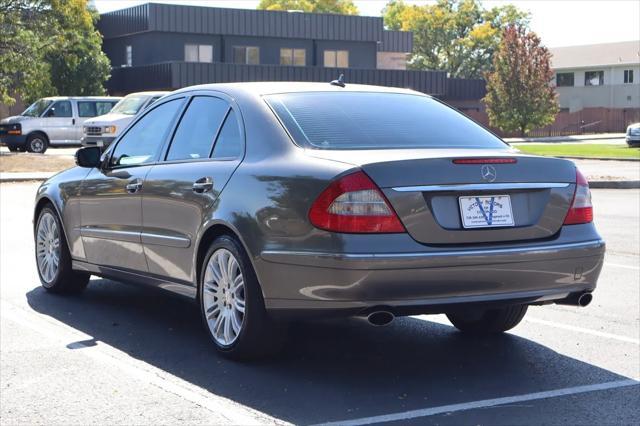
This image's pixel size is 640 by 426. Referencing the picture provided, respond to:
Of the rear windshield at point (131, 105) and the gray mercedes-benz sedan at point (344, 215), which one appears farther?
the rear windshield at point (131, 105)

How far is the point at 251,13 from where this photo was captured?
58531 mm

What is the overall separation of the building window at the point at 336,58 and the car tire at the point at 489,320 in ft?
181

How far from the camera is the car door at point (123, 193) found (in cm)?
752

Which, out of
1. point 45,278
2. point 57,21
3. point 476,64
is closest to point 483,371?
point 45,278

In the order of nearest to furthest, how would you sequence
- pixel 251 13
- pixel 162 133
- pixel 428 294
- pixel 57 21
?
pixel 428 294, pixel 162 133, pixel 57 21, pixel 251 13

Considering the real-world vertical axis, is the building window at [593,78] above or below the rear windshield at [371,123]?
above

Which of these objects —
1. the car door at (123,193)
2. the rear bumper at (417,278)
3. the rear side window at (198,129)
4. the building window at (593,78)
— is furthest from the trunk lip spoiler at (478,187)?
the building window at (593,78)

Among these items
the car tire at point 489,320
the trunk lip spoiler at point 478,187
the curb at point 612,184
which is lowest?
the curb at point 612,184

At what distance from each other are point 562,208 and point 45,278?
4645 millimetres

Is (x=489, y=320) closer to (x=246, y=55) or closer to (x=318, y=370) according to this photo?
(x=318, y=370)

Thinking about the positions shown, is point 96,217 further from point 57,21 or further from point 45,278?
point 57,21

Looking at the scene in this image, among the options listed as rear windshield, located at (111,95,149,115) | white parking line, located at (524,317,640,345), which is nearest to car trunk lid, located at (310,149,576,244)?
white parking line, located at (524,317,640,345)

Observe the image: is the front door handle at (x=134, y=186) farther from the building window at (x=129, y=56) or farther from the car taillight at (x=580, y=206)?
the building window at (x=129, y=56)

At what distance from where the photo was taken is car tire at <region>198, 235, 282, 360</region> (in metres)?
6.14
